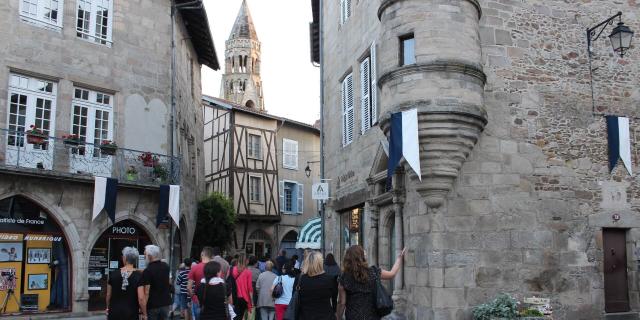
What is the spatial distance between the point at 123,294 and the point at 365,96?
8.74 metres

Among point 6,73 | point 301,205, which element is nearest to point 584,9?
point 6,73

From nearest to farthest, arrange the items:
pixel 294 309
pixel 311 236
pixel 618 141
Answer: pixel 294 309 < pixel 618 141 < pixel 311 236

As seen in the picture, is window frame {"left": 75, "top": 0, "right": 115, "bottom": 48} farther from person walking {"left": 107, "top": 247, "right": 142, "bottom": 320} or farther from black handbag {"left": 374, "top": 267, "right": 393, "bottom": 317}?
black handbag {"left": 374, "top": 267, "right": 393, "bottom": 317}

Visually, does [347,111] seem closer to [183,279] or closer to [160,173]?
[160,173]

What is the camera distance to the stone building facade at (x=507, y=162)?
1084cm

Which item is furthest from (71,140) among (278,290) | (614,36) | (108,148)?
(614,36)

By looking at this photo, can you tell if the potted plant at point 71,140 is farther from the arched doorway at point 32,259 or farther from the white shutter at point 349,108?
the white shutter at point 349,108

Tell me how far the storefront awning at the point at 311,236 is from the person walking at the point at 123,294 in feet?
38.5

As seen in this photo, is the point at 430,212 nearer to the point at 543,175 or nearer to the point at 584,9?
the point at 543,175

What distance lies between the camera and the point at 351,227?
16000 millimetres

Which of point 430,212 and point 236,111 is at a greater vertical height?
point 236,111

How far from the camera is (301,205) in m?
32.7

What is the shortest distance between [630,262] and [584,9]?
4932mm

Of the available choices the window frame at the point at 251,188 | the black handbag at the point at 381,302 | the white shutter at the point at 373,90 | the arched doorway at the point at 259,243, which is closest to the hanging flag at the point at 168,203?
the white shutter at the point at 373,90
